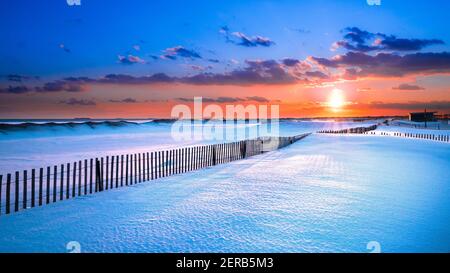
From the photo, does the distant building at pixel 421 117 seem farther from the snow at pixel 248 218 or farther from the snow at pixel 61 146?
the snow at pixel 248 218

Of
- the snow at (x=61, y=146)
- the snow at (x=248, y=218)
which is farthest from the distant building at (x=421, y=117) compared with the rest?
the snow at (x=248, y=218)

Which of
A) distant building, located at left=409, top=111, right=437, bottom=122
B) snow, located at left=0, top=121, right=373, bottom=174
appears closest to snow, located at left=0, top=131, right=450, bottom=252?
snow, located at left=0, top=121, right=373, bottom=174

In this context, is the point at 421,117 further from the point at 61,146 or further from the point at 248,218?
the point at 248,218

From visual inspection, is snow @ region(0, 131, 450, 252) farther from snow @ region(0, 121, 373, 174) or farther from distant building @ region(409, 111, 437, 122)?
distant building @ region(409, 111, 437, 122)

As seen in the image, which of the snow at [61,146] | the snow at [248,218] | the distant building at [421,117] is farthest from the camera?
the distant building at [421,117]

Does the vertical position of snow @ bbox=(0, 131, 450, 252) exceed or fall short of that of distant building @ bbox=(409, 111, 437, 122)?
→ it falls short

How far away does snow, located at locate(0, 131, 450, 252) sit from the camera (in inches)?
201

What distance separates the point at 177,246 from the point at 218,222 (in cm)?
134

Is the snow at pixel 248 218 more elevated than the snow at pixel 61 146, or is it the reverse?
the snow at pixel 248 218

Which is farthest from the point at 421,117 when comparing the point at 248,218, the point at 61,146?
the point at 248,218

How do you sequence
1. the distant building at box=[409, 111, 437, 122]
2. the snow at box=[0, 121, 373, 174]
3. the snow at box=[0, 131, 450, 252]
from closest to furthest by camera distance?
the snow at box=[0, 131, 450, 252], the snow at box=[0, 121, 373, 174], the distant building at box=[409, 111, 437, 122]

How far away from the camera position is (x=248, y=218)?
6.36m

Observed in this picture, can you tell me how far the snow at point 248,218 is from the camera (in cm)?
509
